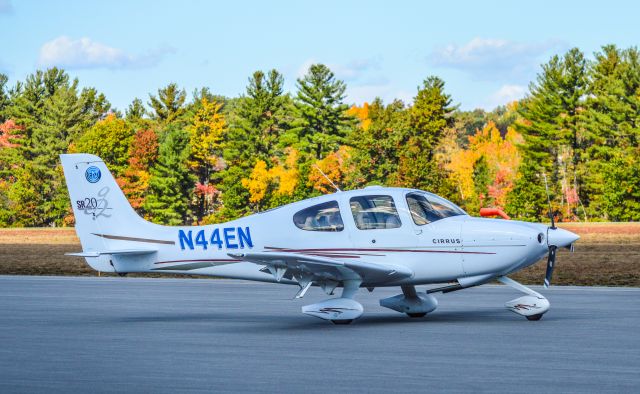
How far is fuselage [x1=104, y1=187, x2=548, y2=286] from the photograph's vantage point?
663 inches

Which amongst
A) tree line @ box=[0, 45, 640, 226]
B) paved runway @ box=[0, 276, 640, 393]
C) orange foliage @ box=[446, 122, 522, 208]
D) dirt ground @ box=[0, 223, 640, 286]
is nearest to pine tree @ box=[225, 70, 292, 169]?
tree line @ box=[0, 45, 640, 226]

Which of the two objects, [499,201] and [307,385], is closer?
[307,385]

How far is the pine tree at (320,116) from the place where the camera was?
319 feet

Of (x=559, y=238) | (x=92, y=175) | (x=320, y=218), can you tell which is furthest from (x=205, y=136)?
(x=559, y=238)

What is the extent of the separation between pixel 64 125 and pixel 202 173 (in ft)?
63.2

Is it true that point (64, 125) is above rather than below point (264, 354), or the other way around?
above

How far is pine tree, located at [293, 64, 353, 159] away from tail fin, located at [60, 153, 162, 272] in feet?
250

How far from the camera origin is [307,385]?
10.4 meters

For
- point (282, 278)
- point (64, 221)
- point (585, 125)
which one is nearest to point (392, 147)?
point (585, 125)

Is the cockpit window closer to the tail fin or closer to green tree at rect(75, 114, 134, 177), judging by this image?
the tail fin

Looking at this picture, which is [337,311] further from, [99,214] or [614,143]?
[614,143]

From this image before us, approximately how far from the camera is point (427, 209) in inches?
682

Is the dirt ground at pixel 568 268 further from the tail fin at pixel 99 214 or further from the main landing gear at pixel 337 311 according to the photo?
the tail fin at pixel 99 214

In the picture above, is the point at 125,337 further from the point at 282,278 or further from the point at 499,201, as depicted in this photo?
the point at 499,201
